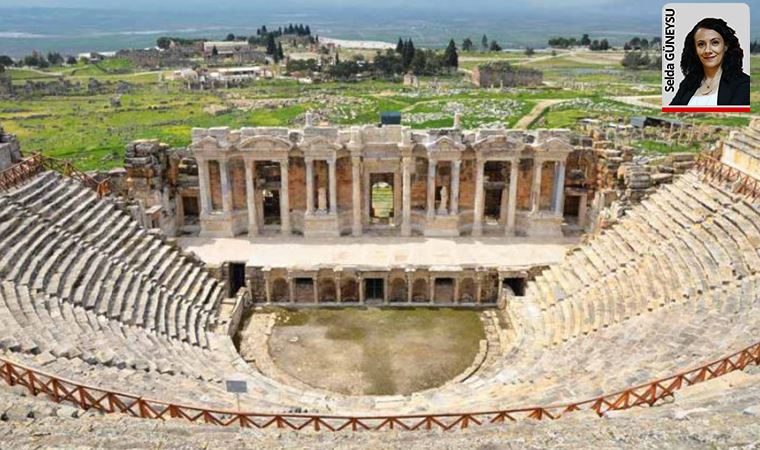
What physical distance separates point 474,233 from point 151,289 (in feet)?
47.1

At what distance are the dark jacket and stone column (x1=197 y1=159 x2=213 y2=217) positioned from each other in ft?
62.9

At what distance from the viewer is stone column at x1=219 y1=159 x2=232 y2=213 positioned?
28609 millimetres

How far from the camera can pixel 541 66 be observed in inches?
5591

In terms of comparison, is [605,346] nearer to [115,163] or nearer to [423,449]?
[423,449]

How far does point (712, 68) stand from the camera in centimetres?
2214

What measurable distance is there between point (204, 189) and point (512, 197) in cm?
1379

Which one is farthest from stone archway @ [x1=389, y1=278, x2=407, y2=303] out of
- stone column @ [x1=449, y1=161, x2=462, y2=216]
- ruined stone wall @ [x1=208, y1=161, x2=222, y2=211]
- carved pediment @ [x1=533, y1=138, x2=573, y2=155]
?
ruined stone wall @ [x1=208, y1=161, x2=222, y2=211]

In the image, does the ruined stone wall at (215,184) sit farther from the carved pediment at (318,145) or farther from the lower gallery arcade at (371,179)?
the carved pediment at (318,145)

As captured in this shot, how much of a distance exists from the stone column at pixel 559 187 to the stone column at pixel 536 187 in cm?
72

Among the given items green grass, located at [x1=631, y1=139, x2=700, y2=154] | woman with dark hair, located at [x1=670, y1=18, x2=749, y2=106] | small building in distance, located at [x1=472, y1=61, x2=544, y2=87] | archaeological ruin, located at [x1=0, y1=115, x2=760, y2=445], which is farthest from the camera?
small building in distance, located at [x1=472, y1=61, x2=544, y2=87]

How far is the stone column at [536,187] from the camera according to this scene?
94.8 ft

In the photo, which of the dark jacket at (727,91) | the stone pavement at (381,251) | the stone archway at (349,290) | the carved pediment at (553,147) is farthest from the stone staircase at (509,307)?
the stone archway at (349,290)

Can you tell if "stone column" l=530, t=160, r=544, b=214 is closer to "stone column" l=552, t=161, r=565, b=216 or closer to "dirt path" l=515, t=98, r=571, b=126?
"stone column" l=552, t=161, r=565, b=216

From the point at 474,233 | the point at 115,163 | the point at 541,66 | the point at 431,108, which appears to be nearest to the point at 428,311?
the point at 474,233
